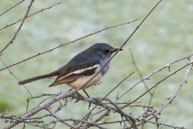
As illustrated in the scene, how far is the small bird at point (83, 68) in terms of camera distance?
4133 millimetres

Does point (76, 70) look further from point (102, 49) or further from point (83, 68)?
point (102, 49)

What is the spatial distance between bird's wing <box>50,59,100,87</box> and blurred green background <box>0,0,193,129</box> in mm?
1406

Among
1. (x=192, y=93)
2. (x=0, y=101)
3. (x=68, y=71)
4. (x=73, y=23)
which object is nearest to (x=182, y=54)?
(x=192, y=93)

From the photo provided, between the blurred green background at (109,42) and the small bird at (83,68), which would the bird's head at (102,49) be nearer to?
the small bird at (83,68)

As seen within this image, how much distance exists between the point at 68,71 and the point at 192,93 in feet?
7.18

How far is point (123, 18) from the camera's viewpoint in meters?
7.05

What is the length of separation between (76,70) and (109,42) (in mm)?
2438

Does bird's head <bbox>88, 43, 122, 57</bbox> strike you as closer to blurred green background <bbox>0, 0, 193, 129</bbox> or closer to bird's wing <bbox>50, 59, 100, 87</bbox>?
bird's wing <bbox>50, 59, 100, 87</bbox>

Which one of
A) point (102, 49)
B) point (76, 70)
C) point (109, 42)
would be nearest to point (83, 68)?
point (76, 70)

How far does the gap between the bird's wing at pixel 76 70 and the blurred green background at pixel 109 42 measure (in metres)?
1.41

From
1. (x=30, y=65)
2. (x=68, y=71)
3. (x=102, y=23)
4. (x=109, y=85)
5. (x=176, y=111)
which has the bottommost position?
(x=68, y=71)

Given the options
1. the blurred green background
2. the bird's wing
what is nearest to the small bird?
the bird's wing

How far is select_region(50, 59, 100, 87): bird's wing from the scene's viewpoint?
13.5 feet

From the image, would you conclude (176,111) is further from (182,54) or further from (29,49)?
(29,49)
